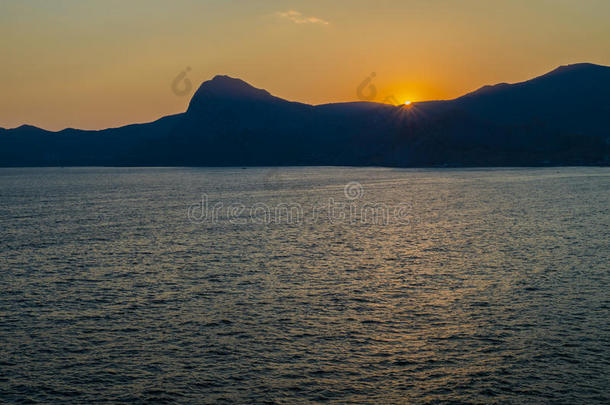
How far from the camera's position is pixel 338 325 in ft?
81.1

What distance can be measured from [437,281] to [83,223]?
52.9 meters

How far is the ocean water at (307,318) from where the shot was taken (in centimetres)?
Result: 1802

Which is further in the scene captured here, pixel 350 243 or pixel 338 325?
pixel 350 243

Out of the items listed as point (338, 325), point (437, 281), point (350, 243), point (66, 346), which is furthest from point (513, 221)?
point (66, 346)

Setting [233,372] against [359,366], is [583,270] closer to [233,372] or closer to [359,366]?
[359,366]

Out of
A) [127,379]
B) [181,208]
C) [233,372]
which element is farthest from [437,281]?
[181,208]

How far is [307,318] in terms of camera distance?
84.9 feet

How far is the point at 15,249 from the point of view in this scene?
47625 mm

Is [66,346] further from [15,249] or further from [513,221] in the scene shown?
[513,221]

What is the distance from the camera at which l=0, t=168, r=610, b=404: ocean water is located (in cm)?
1802

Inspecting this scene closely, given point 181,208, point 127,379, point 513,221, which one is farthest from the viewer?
point 181,208

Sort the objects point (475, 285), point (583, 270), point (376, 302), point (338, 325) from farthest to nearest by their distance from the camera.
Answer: point (583, 270)
point (475, 285)
point (376, 302)
point (338, 325)

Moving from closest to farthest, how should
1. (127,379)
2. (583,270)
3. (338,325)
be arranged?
(127,379) → (338,325) → (583,270)

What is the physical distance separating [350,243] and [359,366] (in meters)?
31.6
